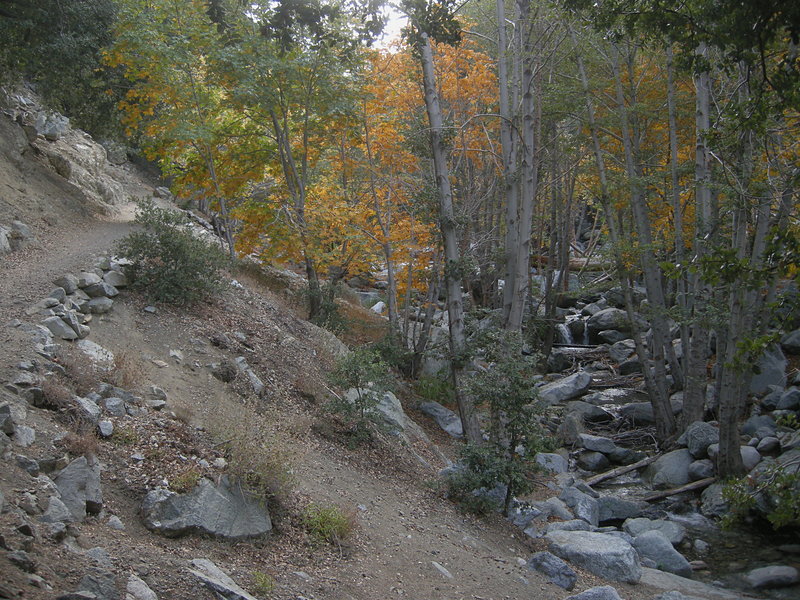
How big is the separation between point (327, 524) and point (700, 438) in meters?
9.27

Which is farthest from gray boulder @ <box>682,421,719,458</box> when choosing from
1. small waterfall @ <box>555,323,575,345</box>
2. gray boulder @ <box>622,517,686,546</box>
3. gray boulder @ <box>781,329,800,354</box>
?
small waterfall @ <box>555,323,575,345</box>

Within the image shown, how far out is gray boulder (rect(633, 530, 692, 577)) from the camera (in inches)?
358

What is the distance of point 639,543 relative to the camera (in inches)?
378

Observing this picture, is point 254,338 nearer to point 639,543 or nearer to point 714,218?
point 639,543

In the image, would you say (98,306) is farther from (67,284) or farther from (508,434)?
(508,434)

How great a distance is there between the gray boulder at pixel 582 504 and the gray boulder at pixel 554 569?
2.82 meters

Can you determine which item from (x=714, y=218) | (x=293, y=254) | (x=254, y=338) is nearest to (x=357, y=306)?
(x=293, y=254)

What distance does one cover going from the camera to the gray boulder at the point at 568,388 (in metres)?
17.8

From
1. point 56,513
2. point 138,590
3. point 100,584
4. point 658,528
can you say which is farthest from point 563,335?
point 100,584

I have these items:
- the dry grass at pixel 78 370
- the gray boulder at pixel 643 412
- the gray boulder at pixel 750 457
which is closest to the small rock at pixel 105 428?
the dry grass at pixel 78 370

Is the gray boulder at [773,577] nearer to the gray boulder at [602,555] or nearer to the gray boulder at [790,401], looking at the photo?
the gray boulder at [602,555]

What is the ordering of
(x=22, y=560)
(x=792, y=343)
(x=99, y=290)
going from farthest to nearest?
(x=792, y=343) < (x=99, y=290) < (x=22, y=560)

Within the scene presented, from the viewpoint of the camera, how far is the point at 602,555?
8.26m

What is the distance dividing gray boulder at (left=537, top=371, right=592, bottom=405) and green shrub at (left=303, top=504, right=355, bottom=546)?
11.8m
